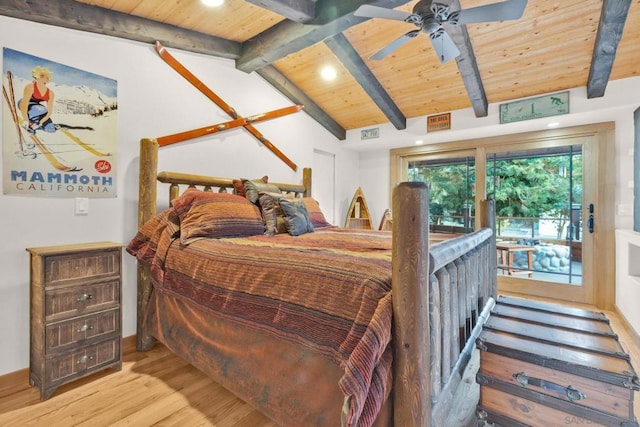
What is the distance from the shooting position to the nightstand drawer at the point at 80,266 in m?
1.84

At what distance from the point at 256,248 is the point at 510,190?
3.80 meters

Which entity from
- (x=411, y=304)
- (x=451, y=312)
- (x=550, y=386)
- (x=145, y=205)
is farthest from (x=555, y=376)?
(x=145, y=205)

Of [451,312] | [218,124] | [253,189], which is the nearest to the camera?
[451,312]

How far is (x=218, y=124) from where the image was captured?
10.3ft

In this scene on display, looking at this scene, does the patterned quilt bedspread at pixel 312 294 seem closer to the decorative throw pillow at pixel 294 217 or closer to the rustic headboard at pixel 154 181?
the rustic headboard at pixel 154 181

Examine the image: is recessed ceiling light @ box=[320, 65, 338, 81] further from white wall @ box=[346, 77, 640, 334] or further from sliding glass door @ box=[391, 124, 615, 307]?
sliding glass door @ box=[391, 124, 615, 307]

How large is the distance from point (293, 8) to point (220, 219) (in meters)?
1.66

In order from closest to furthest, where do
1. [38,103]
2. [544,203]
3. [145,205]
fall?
[38,103] → [145,205] → [544,203]

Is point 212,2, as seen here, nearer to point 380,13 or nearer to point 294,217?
point 380,13

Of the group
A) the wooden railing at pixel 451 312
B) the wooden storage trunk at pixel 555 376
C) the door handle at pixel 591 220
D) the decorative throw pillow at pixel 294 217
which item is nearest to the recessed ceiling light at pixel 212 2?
the decorative throw pillow at pixel 294 217

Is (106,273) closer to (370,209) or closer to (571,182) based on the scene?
(370,209)

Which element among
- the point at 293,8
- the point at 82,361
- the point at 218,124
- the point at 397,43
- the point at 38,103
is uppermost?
the point at 293,8

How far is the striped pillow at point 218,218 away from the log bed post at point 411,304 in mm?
1532

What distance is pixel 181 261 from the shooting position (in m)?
2.04
